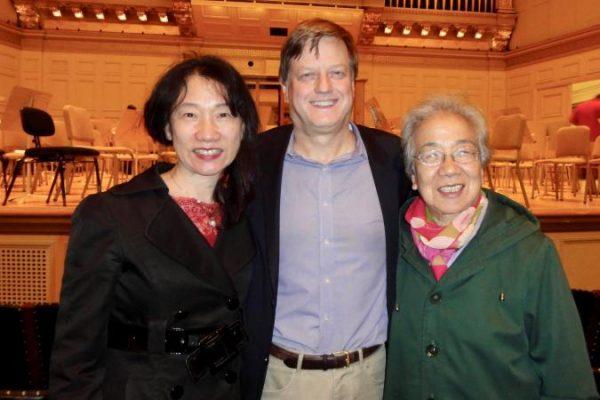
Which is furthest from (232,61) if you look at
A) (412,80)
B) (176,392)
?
(176,392)

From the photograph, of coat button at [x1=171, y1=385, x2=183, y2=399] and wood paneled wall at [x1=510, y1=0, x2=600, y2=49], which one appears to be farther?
wood paneled wall at [x1=510, y1=0, x2=600, y2=49]

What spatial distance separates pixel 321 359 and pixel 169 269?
0.60 meters

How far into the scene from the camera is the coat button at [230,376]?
1.43 meters

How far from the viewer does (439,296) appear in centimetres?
146

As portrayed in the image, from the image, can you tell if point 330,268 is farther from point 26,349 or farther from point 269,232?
point 26,349

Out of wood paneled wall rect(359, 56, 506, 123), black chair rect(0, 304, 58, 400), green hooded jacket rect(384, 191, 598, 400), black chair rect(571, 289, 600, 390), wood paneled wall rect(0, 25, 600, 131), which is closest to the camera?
green hooded jacket rect(384, 191, 598, 400)

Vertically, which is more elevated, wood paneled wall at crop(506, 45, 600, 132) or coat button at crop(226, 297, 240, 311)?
wood paneled wall at crop(506, 45, 600, 132)

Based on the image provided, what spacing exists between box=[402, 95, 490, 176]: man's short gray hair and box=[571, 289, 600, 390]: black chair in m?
1.11

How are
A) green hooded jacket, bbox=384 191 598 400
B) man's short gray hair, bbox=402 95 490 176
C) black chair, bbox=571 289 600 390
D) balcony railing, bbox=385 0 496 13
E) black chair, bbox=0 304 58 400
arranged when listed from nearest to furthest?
green hooded jacket, bbox=384 191 598 400
man's short gray hair, bbox=402 95 490 176
black chair, bbox=0 304 58 400
black chair, bbox=571 289 600 390
balcony railing, bbox=385 0 496 13

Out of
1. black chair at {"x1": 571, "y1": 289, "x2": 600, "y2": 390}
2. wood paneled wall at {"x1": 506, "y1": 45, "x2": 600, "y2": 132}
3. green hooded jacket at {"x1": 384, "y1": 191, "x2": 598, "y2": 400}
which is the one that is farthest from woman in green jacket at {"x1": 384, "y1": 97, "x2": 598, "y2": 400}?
wood paneled wall at {"x1": 506, "y1": 45, "x2": 600, "y2": 132}

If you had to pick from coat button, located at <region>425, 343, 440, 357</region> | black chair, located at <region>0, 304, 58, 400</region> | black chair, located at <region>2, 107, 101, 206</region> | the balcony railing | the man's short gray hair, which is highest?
the balcony railing

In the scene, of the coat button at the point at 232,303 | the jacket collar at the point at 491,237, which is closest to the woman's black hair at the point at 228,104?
the coat button at the point at 232,303

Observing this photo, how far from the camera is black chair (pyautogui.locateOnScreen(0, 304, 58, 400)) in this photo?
A: 207cm

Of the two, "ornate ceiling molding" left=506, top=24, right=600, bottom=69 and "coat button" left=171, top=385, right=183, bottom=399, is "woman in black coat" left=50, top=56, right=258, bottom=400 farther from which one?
"ornate ceiling molding" left=506, top=24, right=600, bottom=69
